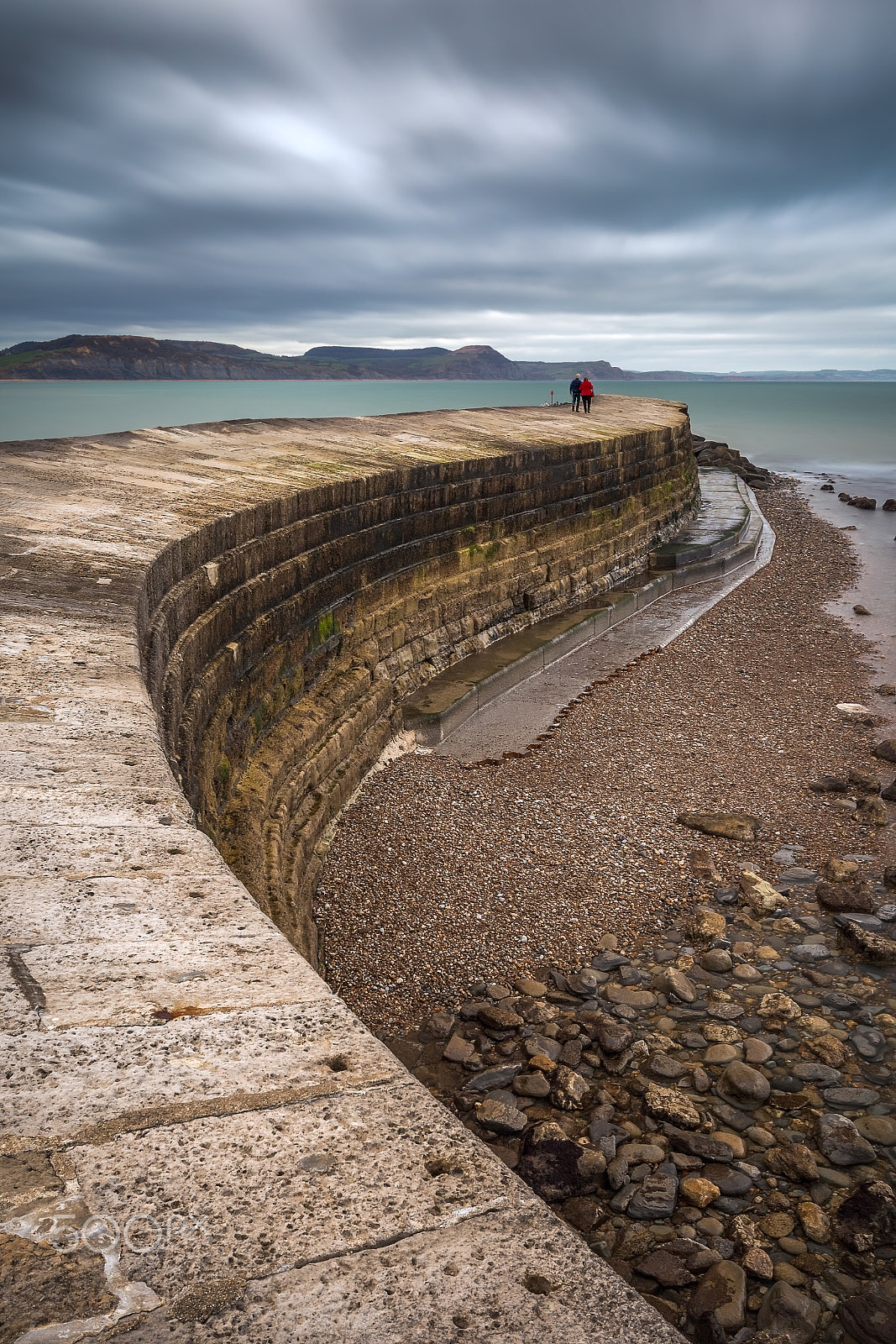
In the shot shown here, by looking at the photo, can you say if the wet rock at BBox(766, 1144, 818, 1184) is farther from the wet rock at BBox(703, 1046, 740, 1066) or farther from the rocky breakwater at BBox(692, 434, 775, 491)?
the rocky breakwater at BBox(692, 434, 775, 491)

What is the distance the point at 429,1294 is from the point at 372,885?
4788 mm

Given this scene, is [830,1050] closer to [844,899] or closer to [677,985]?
[677,985]

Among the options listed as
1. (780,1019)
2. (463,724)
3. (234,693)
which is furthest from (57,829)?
(463,724)

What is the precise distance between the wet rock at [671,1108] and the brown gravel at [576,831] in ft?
3.92

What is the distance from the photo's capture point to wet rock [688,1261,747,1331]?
2990mm

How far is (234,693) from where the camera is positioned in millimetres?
5688

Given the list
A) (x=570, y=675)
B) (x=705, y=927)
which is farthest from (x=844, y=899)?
(x=570, y=675)

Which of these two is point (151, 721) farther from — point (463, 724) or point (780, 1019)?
point (463, 724)

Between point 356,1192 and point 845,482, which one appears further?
point 845,482

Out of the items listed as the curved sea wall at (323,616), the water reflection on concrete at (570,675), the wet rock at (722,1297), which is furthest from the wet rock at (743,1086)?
the water reflection on concrete at (570,675)

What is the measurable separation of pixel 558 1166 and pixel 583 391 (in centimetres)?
1829

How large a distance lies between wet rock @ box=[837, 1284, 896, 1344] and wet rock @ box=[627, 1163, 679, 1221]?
2.15 ft

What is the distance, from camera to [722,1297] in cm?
305

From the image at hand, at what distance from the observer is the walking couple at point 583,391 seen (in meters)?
19.8
